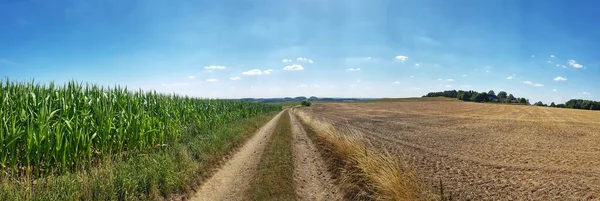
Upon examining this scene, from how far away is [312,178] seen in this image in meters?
11.2

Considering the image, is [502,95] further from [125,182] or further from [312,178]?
[125,182]

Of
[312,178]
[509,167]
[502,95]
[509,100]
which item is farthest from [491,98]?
[312,178]

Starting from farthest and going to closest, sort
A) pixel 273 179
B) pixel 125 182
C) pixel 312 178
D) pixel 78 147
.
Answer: pixel 312 178
pixel 273 179
pixel 78 147
pixel 125 182

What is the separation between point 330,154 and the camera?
14.1 meters

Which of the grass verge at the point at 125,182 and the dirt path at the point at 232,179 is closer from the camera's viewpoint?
the grass verge at the point at 125,182

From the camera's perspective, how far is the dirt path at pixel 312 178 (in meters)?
9.27

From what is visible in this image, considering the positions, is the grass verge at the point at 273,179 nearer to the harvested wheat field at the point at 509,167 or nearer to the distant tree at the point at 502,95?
the harvested wheat field at the point at 509,167

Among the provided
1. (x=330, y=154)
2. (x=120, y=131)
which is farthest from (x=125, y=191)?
(x=330, y=154)

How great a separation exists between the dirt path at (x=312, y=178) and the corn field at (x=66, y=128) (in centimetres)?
607

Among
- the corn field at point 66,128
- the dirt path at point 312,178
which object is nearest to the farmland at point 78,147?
the corn field at point 66,128

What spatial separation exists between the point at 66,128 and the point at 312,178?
7.64 m

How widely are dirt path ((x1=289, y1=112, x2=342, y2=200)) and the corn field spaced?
6.07 m

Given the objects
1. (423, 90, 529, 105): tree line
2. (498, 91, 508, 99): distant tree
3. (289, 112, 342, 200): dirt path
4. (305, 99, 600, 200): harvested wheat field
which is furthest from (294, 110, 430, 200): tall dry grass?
(498, 91, 508, 99): distant tree

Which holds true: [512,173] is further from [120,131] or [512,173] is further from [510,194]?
[120,131]
